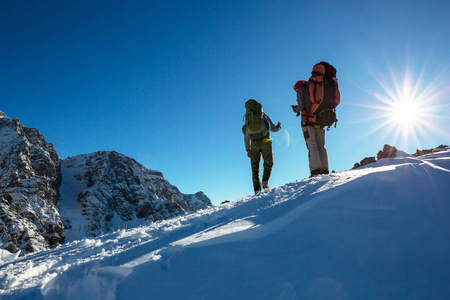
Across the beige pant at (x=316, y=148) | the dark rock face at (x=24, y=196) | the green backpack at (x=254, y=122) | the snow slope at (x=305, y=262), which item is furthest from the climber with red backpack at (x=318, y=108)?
the dark rock face at (x=24, y=196)

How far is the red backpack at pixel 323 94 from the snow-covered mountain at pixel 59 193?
45.5 meters

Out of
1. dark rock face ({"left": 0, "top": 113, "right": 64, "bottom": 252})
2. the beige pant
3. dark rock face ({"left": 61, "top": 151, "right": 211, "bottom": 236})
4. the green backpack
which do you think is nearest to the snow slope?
the beige pant

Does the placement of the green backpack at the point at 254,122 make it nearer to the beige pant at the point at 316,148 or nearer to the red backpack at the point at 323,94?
the beige pant at the point at 316,148

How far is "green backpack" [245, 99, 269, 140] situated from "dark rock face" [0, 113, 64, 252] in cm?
8323

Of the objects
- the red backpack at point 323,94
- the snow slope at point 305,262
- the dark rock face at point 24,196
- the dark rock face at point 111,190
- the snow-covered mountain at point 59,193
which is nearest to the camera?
the snow slope at point 305,262

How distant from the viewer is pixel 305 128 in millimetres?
6031

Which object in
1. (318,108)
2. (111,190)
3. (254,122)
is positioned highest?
(111,190)

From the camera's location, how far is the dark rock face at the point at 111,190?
10962 cm

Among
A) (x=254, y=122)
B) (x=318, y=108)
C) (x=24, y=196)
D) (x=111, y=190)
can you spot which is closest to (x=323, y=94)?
(x=318, y=108)

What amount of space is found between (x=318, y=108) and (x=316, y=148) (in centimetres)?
102

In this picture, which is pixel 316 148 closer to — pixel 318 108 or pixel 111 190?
pixel 318 108

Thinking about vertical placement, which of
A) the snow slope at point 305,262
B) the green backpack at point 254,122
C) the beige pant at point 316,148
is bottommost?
the snow slope at point 305,262

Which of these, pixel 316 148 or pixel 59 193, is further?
pixel 59 193

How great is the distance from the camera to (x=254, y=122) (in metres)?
7.19
